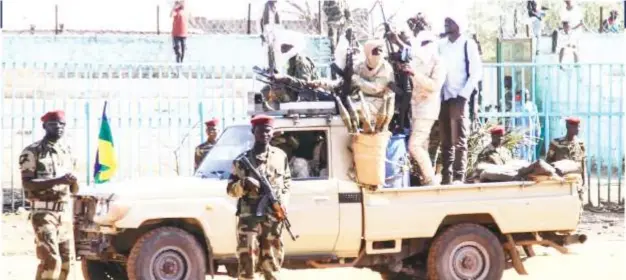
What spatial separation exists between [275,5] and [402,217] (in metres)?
10.1

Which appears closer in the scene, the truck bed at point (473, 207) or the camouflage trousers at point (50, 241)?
the camouflage trousers at point (50, 241)

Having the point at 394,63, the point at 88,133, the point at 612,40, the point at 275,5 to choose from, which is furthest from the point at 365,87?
the point at 612,40

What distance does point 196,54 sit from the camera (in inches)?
958

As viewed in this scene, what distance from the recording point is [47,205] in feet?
32.1

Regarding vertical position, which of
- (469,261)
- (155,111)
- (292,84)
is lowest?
(469,261)

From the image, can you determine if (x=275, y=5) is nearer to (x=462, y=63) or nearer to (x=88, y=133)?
(x=88, y=133)

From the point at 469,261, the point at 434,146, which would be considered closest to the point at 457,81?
the point at 434,146

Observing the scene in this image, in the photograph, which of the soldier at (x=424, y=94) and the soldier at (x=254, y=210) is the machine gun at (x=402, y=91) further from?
the soldier at (x=254, y=210)

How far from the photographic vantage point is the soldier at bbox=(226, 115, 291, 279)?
9406 millimetres

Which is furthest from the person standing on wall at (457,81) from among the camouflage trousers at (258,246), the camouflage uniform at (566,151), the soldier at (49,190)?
the soldier at (49,190)

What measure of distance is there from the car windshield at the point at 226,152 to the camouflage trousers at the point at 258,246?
979 mm

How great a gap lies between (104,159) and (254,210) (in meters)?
4.01

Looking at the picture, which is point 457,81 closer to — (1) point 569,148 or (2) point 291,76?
(2) point 291,76

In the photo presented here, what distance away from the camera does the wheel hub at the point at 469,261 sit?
10.8m
